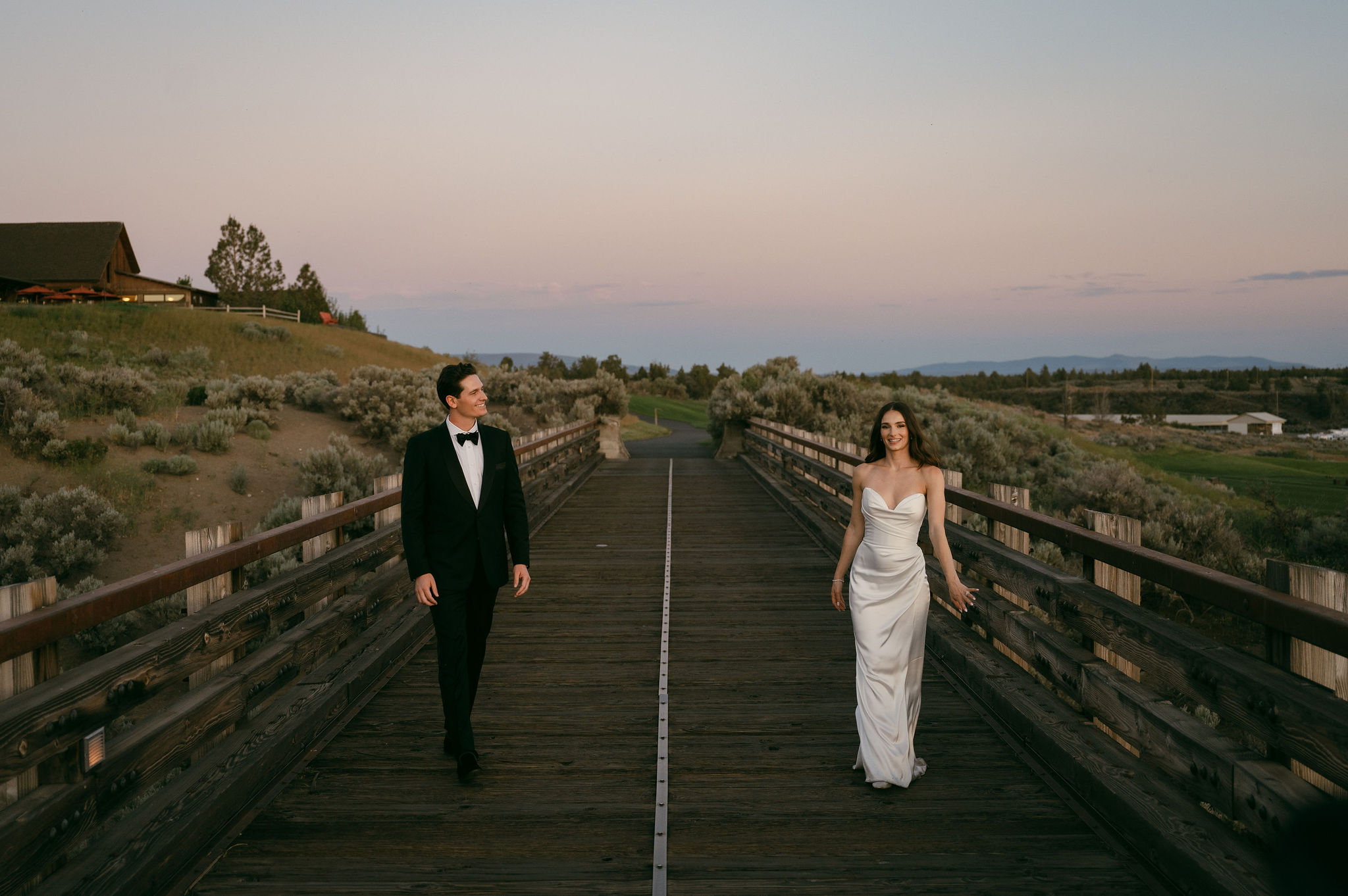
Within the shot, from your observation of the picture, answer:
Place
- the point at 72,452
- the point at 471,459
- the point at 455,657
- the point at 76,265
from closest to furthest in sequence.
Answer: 1. the point at 455,657
2. the point at 471,459
3. the point at 72,452
4. the point at 76,265

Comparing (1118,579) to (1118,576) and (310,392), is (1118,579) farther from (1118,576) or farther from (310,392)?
(310,392)

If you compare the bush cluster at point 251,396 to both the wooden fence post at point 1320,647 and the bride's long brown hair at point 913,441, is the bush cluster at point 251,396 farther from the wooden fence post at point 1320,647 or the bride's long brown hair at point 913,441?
the wooden fence post at point 1320,647

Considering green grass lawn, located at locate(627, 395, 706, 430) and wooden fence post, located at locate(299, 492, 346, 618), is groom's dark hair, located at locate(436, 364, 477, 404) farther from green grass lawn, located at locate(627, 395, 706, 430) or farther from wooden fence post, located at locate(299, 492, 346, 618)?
green grass lawn, located at locate(627, 395, 706, 430)

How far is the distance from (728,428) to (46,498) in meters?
17.2

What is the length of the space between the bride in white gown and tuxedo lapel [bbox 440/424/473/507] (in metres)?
1.99

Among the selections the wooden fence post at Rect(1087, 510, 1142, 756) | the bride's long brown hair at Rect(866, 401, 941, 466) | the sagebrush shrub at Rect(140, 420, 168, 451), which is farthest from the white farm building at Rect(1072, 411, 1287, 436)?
the bride's long brown hair at Rect(866, 401, 941, 466)

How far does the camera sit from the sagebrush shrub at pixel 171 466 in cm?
1936

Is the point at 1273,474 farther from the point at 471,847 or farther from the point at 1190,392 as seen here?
the point at 1190,392

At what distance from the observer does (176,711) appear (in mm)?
3664

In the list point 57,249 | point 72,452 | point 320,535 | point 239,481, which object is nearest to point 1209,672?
point 320,535

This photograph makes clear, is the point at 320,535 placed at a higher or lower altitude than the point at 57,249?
lower

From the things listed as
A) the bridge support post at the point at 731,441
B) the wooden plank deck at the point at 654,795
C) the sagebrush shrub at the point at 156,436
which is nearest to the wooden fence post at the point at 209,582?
the wooden plank deck at the point at 654,795

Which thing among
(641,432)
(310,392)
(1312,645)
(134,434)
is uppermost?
(310,392)

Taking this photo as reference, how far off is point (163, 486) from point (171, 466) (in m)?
0.66
